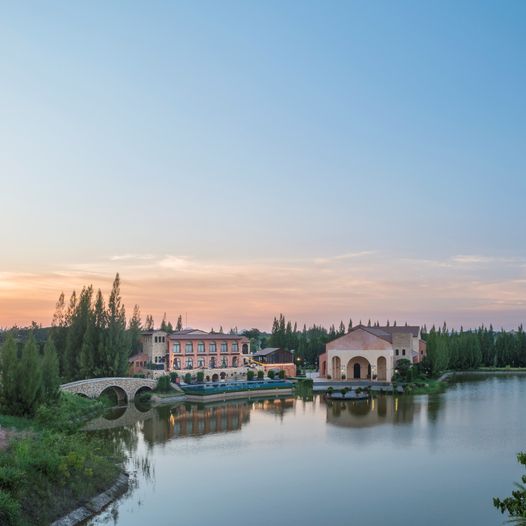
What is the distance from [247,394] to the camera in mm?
50688

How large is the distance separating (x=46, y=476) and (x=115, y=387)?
29011 mm

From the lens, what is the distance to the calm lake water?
18.5 m

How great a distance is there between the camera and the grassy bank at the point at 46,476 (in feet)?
51.5

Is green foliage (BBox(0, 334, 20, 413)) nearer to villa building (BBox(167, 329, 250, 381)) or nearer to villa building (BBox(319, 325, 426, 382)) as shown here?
villa building (BBox(167, 329, 250, 381))

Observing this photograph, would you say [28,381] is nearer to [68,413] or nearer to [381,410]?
[68,413]

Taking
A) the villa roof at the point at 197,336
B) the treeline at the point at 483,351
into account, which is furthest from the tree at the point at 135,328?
the treeline at the point at 483,351

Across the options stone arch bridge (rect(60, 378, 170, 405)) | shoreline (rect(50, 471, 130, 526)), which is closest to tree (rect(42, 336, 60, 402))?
stone arch bridge (rect(60, 378, 170, 405))

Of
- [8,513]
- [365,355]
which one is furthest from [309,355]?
[8,513]

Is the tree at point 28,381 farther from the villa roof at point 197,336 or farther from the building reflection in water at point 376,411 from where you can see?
the villa roof at point 197,336

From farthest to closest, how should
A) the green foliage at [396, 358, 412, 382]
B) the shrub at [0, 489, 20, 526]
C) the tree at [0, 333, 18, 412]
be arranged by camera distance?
the green foliage at [396, 358, 412, 382], the tree at [0, 333, 18, 412], the shrub at [0, 489, 20, 526]

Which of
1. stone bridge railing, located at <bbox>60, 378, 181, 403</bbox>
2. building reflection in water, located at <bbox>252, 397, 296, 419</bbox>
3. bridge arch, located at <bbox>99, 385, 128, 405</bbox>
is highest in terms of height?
stone bridge railing, located at <bbox>60, 378, 181, 403</bbox>

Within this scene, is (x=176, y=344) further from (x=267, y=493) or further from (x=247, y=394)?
(x=267, y=493)

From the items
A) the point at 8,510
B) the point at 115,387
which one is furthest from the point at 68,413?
the point at 8,510

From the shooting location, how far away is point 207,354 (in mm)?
57562
